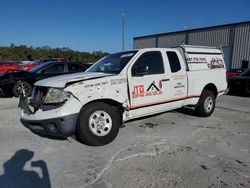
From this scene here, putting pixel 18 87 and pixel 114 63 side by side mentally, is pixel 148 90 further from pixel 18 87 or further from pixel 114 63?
pixel 18 87

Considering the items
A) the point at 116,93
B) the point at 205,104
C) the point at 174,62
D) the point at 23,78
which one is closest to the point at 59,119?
the point at 116,93

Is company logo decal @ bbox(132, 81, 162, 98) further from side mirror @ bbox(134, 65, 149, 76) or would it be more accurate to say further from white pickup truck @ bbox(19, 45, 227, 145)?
side mirror @ bbox(134, 65, 149, 76)

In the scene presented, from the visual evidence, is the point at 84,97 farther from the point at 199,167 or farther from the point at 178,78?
the point at 178,78

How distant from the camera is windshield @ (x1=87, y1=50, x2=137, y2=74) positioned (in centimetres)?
451

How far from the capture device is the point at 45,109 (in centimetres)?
369

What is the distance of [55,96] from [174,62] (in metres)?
2.96

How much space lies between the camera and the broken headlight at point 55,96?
11.8ft

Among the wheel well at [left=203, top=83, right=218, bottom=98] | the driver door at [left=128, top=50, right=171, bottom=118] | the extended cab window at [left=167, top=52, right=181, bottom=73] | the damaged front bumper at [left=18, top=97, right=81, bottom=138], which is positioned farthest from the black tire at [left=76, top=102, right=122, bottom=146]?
the wheel well at [left=203, top=83, right=218, bottom=98]

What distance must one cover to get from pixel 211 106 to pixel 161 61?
2.37 meters

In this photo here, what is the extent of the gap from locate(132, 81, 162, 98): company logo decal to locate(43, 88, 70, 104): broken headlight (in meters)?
1.40

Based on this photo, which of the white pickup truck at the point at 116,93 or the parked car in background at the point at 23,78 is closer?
the white pickup truck at the point at 116,93

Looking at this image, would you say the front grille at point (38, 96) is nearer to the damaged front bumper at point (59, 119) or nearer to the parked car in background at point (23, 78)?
the damaged front bumper at point (59, 119)

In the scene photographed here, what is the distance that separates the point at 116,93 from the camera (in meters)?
4.10

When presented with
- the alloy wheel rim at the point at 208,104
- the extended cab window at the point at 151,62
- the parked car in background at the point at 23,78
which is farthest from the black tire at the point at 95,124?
the parked car in background at the point at 23,78
